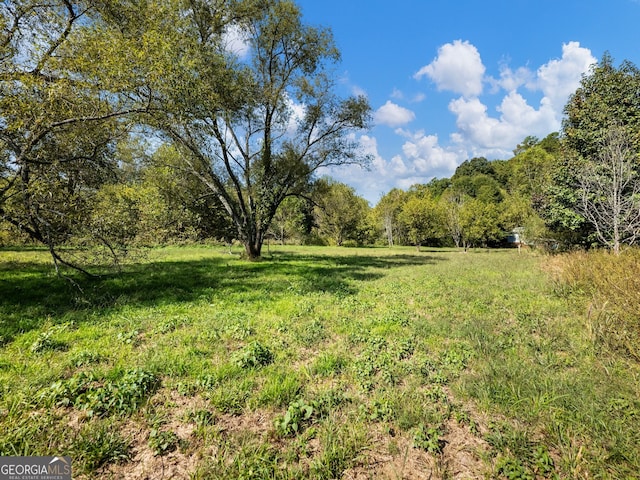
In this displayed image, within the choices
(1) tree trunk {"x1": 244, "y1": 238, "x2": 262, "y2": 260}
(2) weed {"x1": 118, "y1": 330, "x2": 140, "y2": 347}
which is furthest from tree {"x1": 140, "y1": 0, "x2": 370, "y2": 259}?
(2) weed {"x1": 118, "y1": 330, "x2": 140, "y2": 347}

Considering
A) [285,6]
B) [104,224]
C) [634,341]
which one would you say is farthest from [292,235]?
[634,341]

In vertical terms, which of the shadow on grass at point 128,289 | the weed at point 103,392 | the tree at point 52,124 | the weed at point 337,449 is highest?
the tree at point 52,124

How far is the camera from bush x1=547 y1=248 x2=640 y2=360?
5.46 m

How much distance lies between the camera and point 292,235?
55188 mm

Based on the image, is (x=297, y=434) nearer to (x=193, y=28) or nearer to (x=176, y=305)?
(x=176, y=305)

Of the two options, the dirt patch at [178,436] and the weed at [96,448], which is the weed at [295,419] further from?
the weed at [96,448]

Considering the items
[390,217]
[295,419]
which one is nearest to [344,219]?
[390,217]

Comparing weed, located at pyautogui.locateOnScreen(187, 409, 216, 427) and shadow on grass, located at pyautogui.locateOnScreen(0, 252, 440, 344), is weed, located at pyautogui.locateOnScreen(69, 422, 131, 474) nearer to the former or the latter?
weed, located at pyautogui.locateOnScreen(187, 409, 216, 427)

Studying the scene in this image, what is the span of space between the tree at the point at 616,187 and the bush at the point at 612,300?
6636 millimetres

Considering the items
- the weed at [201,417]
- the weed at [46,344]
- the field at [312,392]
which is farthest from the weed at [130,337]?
the weed at [201,417]

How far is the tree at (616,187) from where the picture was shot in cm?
1454

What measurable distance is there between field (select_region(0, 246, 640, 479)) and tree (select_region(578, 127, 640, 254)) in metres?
11.2

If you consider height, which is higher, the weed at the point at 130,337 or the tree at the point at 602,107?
the tree at the point at 602,107

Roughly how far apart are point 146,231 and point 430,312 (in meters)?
14.6
